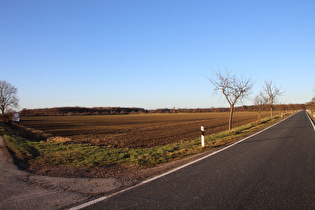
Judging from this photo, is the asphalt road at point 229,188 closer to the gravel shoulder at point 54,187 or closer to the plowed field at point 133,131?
the gravel shoulder at point 54,187

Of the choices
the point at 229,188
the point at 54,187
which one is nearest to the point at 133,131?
the point at 54,187

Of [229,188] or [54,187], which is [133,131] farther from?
[229,188]

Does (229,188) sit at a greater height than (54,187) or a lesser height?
greater

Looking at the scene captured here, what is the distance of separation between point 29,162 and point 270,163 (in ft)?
28.0

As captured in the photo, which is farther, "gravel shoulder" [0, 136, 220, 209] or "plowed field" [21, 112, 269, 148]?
"plowed field" [21, 112, 269, 148]

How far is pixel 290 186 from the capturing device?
174 inches

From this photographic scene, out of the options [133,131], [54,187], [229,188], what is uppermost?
[229,188]

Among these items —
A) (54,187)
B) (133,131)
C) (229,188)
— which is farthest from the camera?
(133,131)

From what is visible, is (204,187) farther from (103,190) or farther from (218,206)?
(103,190)

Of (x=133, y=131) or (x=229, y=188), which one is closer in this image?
(x=229, y=188)

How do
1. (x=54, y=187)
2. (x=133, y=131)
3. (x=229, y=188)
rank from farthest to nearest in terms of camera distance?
(x=133, y=131), (x=54, y=187), (x=229, y=188)

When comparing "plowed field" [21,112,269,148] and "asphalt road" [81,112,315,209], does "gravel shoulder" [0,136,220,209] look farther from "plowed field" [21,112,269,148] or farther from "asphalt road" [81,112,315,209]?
"plowed field" [21,112,269,148]

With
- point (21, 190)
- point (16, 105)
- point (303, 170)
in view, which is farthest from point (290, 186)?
point (16, 105)

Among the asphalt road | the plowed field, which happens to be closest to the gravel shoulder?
the asphalt road
